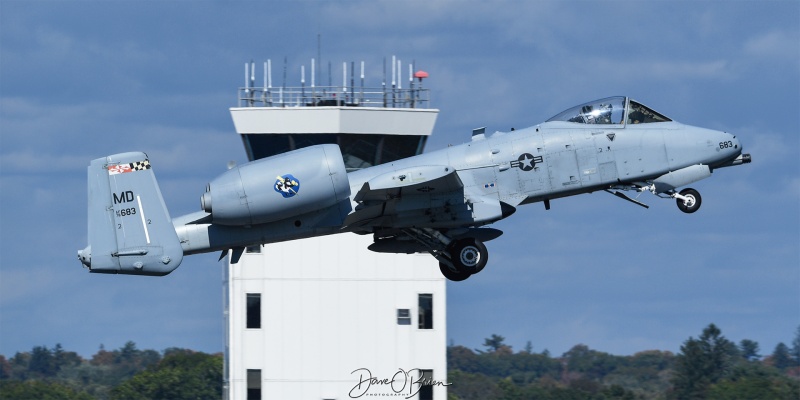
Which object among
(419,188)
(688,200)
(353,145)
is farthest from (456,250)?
(353,145)

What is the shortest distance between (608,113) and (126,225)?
32.9 feet

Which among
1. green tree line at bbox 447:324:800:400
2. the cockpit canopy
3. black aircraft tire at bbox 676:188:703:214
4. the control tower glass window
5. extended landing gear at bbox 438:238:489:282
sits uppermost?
the control tower glass window

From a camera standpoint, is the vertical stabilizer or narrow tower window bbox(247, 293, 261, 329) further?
narrow tower window bbox(247, 293, 261, 329)

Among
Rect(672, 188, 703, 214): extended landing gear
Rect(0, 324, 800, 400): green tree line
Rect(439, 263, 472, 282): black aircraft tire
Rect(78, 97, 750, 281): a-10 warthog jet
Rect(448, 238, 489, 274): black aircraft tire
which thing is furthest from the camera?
Rect(0, 324, 800, 400): green tree line

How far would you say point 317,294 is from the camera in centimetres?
4397

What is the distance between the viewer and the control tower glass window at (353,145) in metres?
44.7

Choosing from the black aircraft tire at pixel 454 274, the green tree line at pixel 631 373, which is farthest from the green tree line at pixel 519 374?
the black aircraft tire at pixel 454 274

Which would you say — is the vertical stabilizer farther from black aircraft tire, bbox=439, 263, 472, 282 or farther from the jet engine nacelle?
black aircraft tire, bbox=439, 263, 472, 282

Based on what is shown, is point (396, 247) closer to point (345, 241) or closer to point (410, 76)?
point (345, 241)

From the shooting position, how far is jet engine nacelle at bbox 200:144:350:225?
29.8 metres

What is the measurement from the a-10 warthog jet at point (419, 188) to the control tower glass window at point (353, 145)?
1199cm

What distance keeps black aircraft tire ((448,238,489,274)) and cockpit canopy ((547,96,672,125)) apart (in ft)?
9.97

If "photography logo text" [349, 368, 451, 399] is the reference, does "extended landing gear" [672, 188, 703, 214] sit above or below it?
above

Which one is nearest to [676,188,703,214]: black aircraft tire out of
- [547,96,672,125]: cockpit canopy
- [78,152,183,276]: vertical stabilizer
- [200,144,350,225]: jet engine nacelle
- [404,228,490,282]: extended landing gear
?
[547,96,672,125]: cockpit canopy
